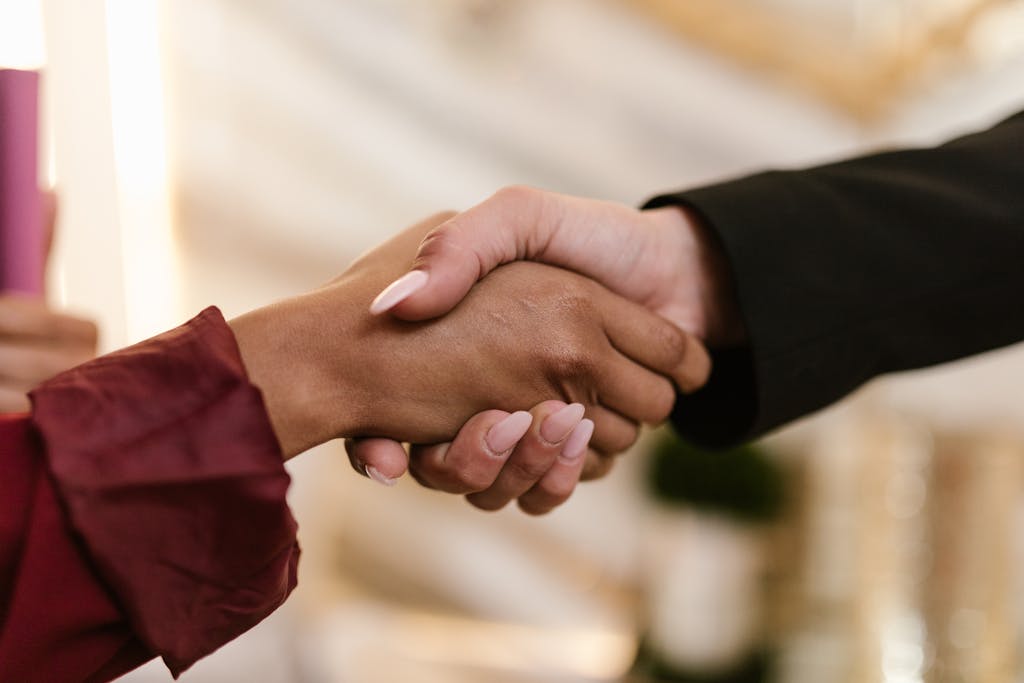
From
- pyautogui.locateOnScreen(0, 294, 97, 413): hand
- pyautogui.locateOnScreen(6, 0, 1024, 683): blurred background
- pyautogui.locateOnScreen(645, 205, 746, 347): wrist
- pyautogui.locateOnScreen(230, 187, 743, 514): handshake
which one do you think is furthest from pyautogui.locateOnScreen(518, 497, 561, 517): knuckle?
pyautogui.locateOnScreen(6, 0, 1024, 683): blurred background

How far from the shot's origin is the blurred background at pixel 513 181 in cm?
118

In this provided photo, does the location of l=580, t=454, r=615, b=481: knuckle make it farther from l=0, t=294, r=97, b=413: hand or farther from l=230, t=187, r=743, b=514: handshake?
l=0, t=294, r=97, b=413: hand

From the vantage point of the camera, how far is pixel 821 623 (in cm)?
120

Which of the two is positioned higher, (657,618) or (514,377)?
(514,377)

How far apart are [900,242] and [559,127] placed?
0.79 m

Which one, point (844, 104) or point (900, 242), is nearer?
point (900, 242)

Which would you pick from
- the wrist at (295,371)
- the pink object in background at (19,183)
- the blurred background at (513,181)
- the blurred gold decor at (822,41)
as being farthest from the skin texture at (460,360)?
the blurred gold decor at (822,41)

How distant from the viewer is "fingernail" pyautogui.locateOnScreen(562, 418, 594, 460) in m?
0.61

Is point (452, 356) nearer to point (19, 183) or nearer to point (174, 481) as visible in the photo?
point (174, 481)

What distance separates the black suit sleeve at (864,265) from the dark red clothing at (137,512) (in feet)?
1.28

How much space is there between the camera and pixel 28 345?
31.1 inches

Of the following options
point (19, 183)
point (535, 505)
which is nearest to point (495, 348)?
point (535, 505)

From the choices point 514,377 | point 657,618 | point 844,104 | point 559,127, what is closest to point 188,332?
point 514,377

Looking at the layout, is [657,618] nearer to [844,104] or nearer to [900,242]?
[900,242]
